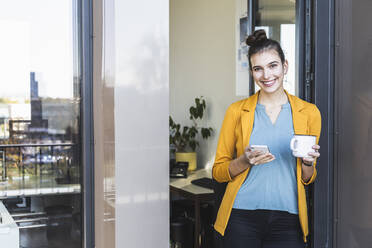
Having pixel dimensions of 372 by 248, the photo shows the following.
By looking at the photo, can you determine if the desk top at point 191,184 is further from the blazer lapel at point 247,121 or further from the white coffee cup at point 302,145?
the white coffee cup at point 302,145

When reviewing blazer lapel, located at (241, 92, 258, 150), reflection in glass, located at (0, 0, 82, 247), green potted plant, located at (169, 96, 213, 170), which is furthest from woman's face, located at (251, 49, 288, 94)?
green potted plant, located at (169, 96, 213, 170)

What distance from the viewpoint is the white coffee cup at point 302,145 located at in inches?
63.7

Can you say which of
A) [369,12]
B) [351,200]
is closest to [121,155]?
[351,200]

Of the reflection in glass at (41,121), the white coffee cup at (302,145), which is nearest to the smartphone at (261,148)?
the white coffee cup at (302,145)

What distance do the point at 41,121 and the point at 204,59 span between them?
2.50m

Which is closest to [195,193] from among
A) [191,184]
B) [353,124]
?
[191,184]

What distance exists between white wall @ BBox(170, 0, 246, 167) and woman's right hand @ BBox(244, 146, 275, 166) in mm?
2283

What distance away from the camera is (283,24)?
265cm

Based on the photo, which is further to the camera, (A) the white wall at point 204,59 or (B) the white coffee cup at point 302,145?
(A) the white wall at point 204,59

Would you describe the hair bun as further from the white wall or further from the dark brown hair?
the white wall

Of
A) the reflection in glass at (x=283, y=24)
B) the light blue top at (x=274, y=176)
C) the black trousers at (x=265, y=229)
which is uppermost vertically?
the reflection in glass at (x=283, y=24)

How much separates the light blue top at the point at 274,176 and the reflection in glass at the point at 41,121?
3.54 feet

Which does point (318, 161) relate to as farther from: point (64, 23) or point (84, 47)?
point (64, 23)

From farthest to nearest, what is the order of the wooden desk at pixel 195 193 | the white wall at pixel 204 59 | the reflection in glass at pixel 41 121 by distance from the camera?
1. the white wall at pixel 204 59
2. the wooden desk at pixel 195 193
3. the reflection in glass at pixel 41 121
